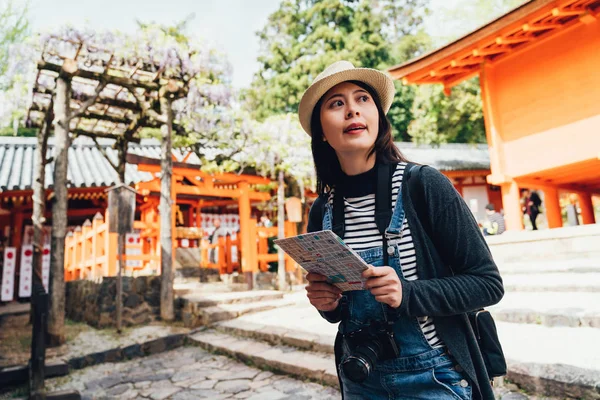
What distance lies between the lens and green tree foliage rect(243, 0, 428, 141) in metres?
24.2

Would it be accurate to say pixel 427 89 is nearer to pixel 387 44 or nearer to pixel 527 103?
pixel 527 103

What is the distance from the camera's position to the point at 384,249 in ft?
4.42

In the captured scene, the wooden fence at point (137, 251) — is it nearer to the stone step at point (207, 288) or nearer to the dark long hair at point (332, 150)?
the stone step at point (207, 288)

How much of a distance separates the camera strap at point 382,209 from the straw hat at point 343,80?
14.8 inches

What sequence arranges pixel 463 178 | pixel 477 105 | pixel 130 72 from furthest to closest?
pixel 463 178, pixel 477 105, pixel 130 72

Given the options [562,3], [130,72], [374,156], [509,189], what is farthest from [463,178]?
[374,156]

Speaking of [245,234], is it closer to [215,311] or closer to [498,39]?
[215,311]

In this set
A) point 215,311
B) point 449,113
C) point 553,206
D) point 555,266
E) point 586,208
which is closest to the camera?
point 555,266

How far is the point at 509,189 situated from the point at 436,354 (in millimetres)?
9107

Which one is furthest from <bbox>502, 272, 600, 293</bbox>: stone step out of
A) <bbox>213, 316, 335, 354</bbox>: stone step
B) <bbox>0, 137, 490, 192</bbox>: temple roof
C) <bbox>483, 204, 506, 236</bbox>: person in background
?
<bbox>0, 137, 490, 192</bbox>: temple roof

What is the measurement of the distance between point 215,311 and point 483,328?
697 centimetres

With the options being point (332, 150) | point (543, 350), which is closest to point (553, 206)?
point (543, 350)

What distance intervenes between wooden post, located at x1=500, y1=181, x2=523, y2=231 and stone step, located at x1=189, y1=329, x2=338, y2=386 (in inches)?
245

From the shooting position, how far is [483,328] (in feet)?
4.30
